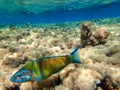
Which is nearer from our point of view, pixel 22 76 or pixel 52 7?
pixel 22 76

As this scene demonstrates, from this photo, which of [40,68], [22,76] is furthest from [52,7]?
[22,76]

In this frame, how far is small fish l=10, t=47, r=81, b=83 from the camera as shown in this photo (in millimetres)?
3266

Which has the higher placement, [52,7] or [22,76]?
[52,7]

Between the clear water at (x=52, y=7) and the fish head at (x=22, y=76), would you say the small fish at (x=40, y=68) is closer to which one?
the fish head at (x=22, y=76)

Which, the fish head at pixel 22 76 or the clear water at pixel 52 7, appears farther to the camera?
the clear water at pixel 52 7

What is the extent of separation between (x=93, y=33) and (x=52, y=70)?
20.2 ft

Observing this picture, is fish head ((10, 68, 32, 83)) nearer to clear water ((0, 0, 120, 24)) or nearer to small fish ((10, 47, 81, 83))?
small fish ((10, 47, 81, 83))

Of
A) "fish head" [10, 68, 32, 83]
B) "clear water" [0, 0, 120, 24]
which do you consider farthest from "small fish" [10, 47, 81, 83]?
"clear water" [0, 0, 120, 24]

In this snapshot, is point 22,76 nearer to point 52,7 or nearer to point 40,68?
point 40,68

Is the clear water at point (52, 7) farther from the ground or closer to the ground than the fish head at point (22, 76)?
farther from the ground

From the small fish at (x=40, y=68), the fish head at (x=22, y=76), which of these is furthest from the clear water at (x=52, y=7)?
the fish head at (x=22, y=76)

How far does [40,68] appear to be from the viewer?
3352 mm

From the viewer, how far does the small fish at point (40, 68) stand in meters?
3.27

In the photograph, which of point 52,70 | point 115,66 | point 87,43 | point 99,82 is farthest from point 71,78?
point 87,43
